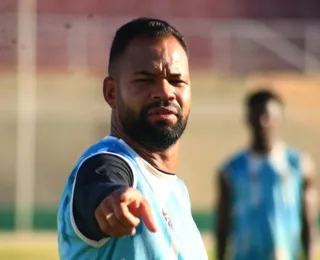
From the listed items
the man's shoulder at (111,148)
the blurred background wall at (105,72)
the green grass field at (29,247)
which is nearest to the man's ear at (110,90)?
the man's shoulder at (111,148)

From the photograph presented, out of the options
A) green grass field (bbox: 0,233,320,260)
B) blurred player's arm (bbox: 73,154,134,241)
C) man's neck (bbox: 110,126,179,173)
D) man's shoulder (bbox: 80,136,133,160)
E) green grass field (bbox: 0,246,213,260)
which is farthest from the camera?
green grass field (bbox: 0,233,320,260)

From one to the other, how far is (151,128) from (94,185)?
0.44 metres

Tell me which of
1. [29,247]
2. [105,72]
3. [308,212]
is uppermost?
[308,212]

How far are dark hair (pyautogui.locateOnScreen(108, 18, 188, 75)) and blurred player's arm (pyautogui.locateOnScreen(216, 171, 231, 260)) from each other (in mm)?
4689

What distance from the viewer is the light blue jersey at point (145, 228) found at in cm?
300

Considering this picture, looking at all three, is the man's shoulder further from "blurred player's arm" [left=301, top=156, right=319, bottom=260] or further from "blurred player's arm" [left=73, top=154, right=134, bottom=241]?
"blurred player's arm" [left=301, top=156, right=319, bottom=260]

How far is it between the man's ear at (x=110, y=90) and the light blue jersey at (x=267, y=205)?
4426 millimetres

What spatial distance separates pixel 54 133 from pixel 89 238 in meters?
19.0

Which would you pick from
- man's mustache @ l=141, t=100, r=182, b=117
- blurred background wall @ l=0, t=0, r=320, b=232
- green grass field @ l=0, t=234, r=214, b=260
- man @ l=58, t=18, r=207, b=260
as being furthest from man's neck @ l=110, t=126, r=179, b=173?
blurred background wall @ l=0, t=0, r=320, b=232

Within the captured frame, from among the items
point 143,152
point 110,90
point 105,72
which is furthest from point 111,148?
point 105,72

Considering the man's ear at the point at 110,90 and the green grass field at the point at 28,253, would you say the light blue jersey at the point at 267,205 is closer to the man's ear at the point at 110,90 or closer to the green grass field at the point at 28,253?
the man's ear at the point at 110,90

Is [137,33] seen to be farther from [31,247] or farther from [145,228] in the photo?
[31,247]

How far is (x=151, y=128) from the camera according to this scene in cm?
315

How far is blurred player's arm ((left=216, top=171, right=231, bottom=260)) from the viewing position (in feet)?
26.0
